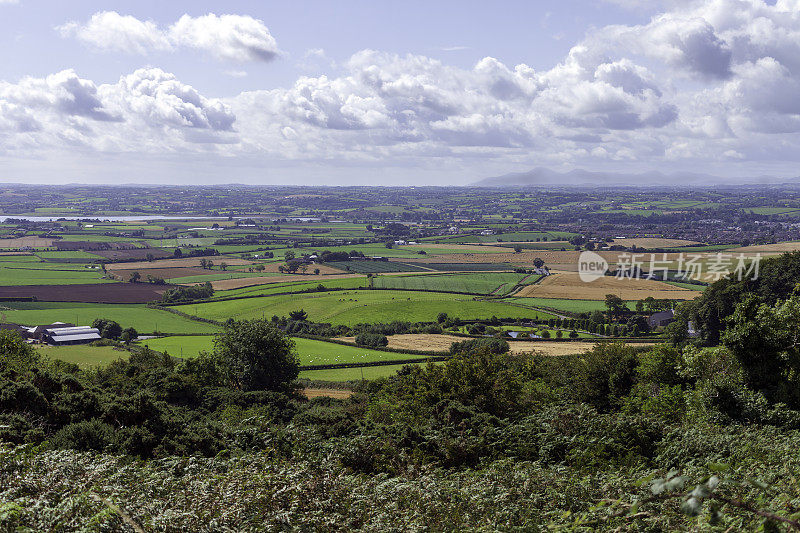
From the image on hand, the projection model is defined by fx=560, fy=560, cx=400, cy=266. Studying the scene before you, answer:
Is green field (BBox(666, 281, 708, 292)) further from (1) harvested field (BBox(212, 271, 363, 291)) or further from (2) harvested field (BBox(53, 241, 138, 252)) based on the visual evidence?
(2) harvested field (BBox(53, 241, 138, 252))

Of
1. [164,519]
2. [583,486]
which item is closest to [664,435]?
[583,486]

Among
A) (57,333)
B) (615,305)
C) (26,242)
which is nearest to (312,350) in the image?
(57,333)

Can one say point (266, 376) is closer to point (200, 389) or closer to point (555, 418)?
point (200, 389)

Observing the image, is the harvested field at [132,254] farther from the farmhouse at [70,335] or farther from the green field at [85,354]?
the green field at [85,354]

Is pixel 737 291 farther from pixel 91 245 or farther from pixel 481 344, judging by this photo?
pixel 91 245

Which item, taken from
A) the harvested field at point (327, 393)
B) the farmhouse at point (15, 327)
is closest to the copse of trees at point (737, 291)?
the harvested field at point (327, 393)
